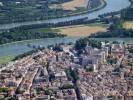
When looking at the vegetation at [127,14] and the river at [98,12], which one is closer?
the river at [98,12]

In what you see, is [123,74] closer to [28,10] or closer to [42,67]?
[42,67]

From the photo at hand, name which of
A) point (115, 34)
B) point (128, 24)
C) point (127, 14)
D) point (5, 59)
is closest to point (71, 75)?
point (5, 59)

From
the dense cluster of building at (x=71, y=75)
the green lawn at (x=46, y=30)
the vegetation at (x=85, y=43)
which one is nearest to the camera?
the dense cluster of building at (x=71, y=75)

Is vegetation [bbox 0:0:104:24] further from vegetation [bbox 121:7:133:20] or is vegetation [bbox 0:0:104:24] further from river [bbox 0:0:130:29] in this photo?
vegetation [bbox 121:7:133:20]

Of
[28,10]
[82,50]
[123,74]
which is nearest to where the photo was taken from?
[123,74]

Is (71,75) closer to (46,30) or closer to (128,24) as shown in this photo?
(46,30)

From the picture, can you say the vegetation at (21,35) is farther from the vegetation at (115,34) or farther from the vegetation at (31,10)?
the vegetation at (31,10)

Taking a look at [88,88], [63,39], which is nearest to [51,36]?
[63,39]

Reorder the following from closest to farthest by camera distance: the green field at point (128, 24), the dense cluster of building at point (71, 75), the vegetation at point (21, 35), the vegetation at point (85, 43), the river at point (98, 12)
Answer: the dense cluster of building at point (71, 75)
the vegetation at point (85, 43)
the vegetation at point (21, 35)
the green field at point (128, 24)
the river at point (98, 12)

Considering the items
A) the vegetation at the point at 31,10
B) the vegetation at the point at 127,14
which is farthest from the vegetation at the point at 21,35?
the vegetation at the point at 127,14
